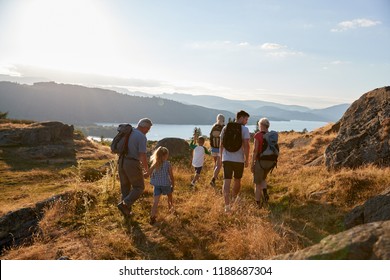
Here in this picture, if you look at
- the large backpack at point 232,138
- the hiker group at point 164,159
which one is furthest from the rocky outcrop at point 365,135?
the large backpack at point 232,138

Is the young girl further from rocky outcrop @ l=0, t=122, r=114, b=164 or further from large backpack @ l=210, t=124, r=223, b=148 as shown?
rocky outcrop @ l=0, t=122, r=114, b=164

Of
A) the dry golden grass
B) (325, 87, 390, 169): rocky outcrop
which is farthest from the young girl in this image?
(325, 87, 390, 169): rocky outcrop

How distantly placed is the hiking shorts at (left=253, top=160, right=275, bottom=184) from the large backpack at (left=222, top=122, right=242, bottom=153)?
3.13 ft

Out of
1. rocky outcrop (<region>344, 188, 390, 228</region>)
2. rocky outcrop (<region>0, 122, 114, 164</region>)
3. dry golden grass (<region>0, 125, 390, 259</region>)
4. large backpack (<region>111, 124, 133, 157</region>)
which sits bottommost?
rocky outcrop (<region>0, 122, 114, 164</region>)

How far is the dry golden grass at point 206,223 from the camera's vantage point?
6219mm

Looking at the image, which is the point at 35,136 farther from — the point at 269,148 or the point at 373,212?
the point at 373,212

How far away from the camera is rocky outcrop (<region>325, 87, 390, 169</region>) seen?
10.3 metres

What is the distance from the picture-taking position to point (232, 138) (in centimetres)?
803

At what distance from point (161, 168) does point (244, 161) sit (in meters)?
2.20

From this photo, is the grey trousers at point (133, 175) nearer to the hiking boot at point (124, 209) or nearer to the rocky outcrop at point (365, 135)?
the hiking boot at point (124, 209)

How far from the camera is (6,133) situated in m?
31.3

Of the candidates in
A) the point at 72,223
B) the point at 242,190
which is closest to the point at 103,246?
the point at 72,223

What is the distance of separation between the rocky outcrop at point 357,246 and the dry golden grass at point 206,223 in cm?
154

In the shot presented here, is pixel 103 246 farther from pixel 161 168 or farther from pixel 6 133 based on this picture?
pixel 6 133
